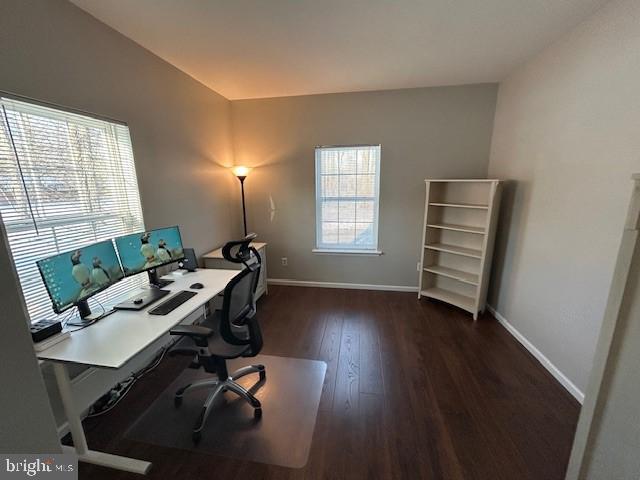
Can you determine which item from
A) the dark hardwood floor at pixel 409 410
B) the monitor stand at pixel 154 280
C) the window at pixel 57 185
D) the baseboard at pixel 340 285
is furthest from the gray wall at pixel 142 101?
the baseboard at pixel 340 285

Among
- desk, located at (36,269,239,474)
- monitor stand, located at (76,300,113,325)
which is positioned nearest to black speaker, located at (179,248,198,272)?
desk, located at (36,269,239,474)

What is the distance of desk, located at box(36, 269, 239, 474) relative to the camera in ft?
4.11

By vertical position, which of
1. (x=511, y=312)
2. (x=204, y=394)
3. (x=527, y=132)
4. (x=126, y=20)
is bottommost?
(x=204, y=394)

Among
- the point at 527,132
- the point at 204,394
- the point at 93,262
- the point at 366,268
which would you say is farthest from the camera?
the point at 366,268

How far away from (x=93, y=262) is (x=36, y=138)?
0.76m

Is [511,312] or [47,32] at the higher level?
[47,32]

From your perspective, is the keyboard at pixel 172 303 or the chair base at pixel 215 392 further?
the keyboard at pixel 172 303

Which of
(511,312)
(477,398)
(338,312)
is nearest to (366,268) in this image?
(338,312)

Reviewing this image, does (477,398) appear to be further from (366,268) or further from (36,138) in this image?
(36,138)

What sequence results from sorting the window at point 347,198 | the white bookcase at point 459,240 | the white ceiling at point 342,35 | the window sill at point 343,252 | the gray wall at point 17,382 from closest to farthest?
the gray wall at point 17,382 < the white ceiling at point 342,35 < the white bookcase at point 459,240 < the window at point 347,198 < the window sill at point 343,252

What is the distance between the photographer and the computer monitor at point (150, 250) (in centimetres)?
184

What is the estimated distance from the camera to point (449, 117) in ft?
10.1

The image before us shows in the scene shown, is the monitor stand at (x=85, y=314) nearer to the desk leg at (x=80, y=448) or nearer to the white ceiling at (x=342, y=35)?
the desk leg at (x=80, y=448)

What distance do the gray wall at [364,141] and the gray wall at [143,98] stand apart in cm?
51
